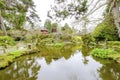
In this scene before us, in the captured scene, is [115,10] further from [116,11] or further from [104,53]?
[104,53]

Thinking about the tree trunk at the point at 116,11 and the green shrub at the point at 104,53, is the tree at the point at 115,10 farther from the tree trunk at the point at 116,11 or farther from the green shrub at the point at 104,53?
the green shrub at the point at 104,53

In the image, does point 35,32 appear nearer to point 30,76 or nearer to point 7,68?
point 7,68

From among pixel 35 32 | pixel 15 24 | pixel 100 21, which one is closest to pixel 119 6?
pixel 100 21

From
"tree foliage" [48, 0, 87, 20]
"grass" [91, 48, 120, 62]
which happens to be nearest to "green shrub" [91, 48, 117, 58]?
"grass" [91, 48, 120, 62]

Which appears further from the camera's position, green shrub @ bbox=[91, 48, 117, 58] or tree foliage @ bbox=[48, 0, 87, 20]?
green shrub @ bbox=[91, 48, 117, 58]

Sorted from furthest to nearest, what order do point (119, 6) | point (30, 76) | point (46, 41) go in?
1. point (46, 41)
2. point (30, 76)
3. point (119, 6)

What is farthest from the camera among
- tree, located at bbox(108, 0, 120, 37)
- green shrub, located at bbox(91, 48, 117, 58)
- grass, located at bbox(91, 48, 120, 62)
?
green shrub, located at bbox(91, 48, 117, 58)

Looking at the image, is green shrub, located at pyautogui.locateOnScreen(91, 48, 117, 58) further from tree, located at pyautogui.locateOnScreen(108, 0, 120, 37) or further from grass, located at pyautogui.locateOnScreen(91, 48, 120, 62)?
A: tree, located at pyautogui.locateOnScreen(108, 0, 120, 37)

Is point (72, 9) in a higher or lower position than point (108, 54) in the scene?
higher

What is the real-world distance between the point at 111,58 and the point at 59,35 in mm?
24420

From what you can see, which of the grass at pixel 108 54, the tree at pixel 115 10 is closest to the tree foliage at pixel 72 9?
the tree at pixel 115 10

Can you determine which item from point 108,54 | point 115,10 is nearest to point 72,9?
point 115,10

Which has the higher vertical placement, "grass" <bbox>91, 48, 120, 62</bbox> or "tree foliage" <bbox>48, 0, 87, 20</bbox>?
"tree foliage" <bbox>48, 0, 87, 20</bbox>

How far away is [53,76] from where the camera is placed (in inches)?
442
